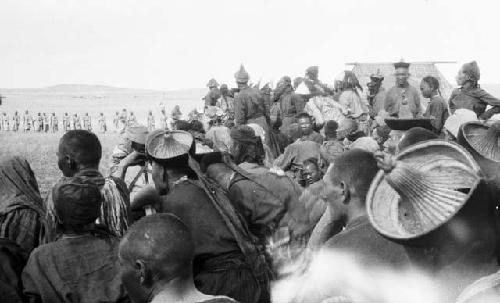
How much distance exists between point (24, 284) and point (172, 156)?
4.29ft

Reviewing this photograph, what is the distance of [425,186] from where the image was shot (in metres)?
2.36

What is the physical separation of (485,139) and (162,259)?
5.06ft

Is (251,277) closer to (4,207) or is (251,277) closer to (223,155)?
(223,155)

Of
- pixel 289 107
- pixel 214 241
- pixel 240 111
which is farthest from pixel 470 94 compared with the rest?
pixel 214 241

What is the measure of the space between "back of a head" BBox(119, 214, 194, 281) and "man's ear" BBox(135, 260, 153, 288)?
0.02 meters

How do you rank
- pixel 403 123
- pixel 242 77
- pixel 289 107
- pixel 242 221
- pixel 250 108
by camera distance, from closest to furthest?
1. pixel 242 221
2. pixel 403 123
3. pixel 250 108
4. pixel 289 107
5. pixel 242 77

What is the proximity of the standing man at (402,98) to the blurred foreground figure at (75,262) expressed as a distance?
8.42 meters

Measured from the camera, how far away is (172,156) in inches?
184

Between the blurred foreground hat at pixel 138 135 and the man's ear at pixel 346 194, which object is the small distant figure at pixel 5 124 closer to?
the blurred foreground hat at pixel 138 135

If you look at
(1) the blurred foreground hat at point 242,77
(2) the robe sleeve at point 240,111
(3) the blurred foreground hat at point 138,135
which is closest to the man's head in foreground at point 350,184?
(3) the blurred foreground hat at point 138,135

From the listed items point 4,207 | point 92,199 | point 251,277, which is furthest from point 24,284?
point 251,277

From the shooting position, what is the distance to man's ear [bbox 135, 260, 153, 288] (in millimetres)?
3051

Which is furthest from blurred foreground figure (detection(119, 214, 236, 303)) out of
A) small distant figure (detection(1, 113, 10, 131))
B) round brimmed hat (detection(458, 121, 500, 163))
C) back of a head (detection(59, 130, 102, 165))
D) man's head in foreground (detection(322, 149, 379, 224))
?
small distant figure (detection(1, 113, 10, 131))

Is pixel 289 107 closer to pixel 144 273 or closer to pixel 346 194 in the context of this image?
pixel 346 194
